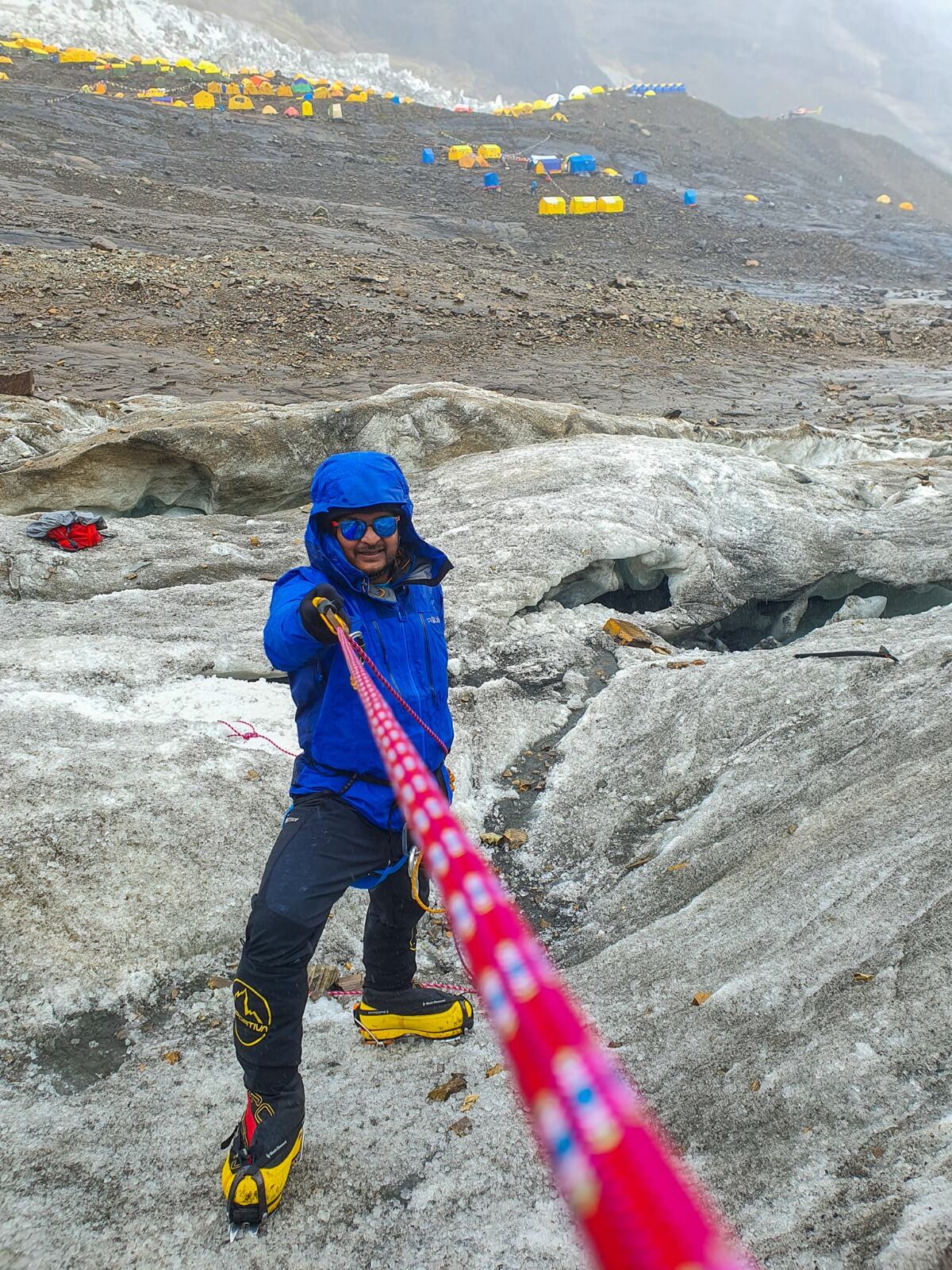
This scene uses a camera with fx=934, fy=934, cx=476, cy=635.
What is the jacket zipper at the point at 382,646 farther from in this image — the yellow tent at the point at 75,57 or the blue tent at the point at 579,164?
the yellow tent at the point at 75,57

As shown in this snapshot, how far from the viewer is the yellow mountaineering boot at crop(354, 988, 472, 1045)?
3.20 m

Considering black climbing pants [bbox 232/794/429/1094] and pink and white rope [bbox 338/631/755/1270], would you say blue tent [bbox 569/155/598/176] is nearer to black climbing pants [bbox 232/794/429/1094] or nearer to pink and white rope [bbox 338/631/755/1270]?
black climbing pants [bbox 232/794/429/1094]

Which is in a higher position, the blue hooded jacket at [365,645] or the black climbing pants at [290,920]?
the blue hooded jacket at [365,645]

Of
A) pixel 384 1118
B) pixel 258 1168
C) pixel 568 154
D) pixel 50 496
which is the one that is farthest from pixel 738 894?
pixel 568 154

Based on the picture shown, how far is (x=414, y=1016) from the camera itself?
10.5 feet

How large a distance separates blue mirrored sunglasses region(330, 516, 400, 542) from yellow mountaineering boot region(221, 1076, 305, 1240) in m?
1.56

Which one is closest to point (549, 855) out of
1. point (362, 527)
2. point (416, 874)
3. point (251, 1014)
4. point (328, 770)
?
point (416, 874)

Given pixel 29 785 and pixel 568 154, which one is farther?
pixel 568 154

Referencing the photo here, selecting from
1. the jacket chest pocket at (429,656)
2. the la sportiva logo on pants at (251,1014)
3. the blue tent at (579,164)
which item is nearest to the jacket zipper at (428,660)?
the jacket chest pocket at (429,656)

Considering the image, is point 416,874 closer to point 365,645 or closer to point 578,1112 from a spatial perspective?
point 365,645

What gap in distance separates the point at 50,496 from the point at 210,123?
31055 millimetres

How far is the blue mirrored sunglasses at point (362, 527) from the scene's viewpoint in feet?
9.17

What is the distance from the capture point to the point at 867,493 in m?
8.84

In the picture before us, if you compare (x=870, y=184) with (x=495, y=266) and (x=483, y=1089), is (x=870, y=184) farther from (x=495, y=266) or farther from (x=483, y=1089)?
(x=483, y=1089)
